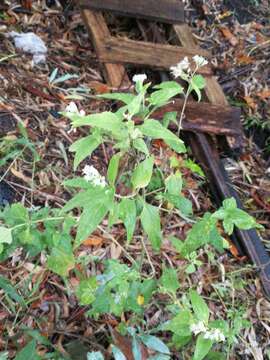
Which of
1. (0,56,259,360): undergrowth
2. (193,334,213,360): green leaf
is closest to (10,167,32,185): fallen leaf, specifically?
(0,56,259,360): undergrowth

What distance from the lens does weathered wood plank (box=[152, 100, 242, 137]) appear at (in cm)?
312

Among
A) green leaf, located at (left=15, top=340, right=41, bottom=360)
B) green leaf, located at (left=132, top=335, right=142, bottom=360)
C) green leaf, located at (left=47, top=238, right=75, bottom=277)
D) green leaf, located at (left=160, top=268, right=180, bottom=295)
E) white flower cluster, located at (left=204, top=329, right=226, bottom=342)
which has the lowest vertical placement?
green leaf, located at (left=132, top=335, right=142, bottom=360)

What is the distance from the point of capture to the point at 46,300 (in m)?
2.17

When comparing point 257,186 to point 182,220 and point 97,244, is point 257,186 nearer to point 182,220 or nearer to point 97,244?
point 182,220

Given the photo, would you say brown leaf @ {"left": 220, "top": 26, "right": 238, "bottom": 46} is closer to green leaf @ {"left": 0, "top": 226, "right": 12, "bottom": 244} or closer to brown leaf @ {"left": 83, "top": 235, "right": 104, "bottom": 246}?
brown leaf @ {"left": 83, "top": 235, "right": 104, "bottom": 246}

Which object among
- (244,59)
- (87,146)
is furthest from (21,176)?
(244,59)

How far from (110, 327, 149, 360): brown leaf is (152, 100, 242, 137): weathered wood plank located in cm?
145

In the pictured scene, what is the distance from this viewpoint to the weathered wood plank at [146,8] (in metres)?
3.47

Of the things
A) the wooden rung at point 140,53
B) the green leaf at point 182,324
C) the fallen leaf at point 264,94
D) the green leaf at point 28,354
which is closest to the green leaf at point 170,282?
the green leaf at point 182,324

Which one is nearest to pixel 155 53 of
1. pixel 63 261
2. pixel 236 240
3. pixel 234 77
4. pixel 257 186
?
pixel 234 77

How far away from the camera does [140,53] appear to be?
3.40 meters

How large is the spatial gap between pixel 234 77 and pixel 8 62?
5.46 feet

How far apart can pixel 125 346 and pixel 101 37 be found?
2.07m

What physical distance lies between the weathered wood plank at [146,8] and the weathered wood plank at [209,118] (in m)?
0.80
